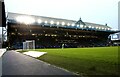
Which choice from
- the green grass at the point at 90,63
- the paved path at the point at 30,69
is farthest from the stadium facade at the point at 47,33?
the paved path at the point at 30,69

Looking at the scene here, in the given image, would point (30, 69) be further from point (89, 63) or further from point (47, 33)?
point (47, 33)

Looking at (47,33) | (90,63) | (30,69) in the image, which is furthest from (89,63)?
(47,33)

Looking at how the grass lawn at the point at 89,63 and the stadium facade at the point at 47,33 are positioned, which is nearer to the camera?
the grass lawn at the point at 89,63

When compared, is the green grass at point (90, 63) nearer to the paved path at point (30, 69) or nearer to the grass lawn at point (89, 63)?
the grass lawn at point (89, 63)

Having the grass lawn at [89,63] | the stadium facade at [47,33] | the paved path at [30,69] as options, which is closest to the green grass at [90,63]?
the grass lawn at [89,63]

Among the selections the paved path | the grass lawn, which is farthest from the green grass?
the paved path

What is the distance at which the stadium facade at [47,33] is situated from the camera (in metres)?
84.3

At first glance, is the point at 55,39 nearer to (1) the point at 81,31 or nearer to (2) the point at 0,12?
(1) the point at 81,31

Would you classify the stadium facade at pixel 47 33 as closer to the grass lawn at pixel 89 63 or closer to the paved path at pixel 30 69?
the grass lawn at pixel 89 63

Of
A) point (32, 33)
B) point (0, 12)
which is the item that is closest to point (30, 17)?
point (32, 33)

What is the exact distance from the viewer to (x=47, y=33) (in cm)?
9231

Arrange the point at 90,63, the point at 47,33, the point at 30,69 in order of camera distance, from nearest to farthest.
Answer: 1. the point at 30,69
2. the point at 90,63
3. the point at 47,33

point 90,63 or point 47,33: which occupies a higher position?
point 47,33

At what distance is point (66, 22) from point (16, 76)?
96.4m
